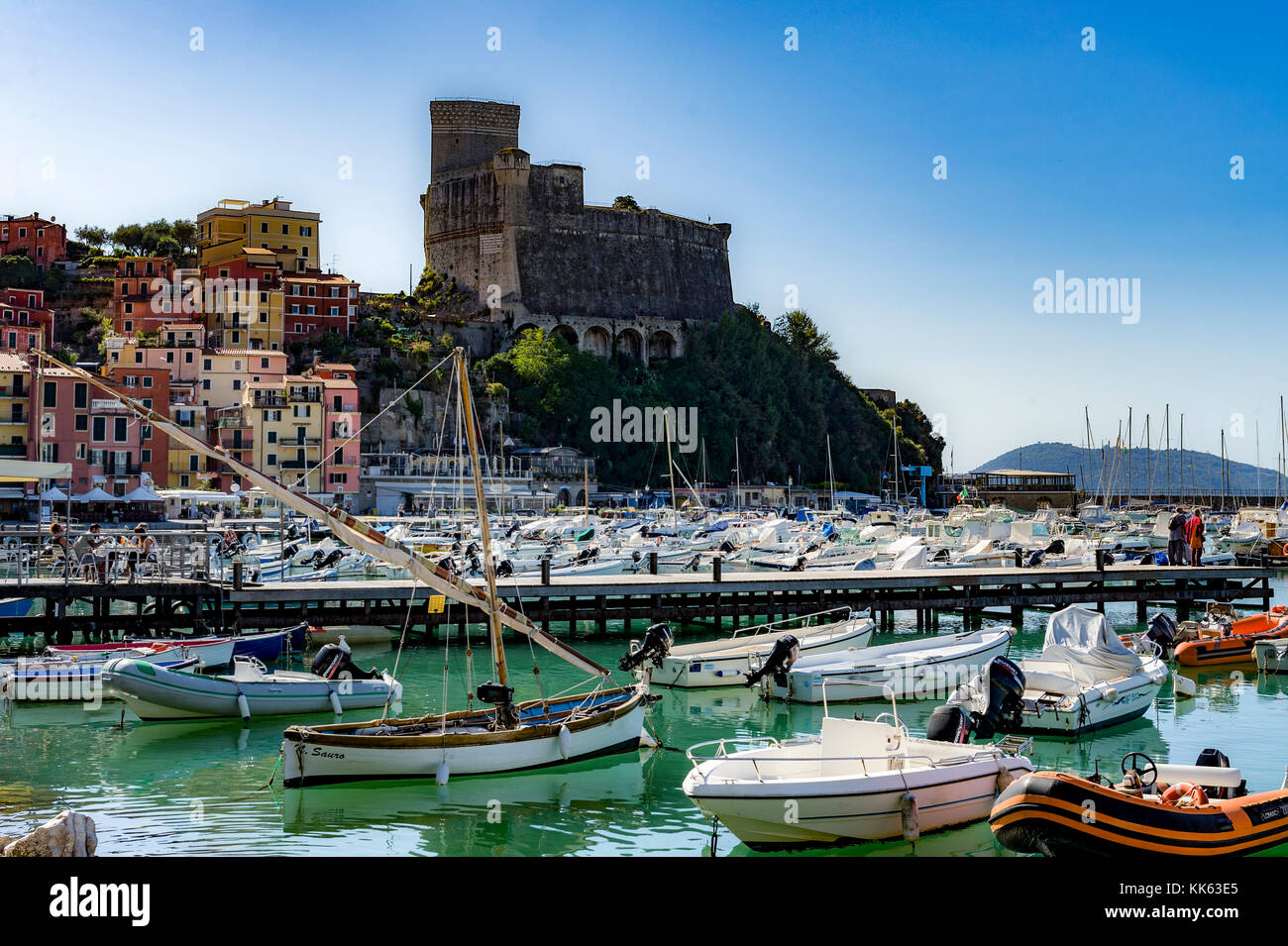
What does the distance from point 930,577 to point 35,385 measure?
4076cm

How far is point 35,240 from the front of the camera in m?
85.9

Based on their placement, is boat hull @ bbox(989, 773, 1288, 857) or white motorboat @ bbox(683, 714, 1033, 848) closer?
boat hull @ bbox(989, 773, 1288, 857)

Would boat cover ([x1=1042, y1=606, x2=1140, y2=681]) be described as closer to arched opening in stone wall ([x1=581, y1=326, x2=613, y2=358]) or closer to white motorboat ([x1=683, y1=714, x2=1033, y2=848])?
white motorboat ([x1=683, y1=714, x2=1033, y2=848])

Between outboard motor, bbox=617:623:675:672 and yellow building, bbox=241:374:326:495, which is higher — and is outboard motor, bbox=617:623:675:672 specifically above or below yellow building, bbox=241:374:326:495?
below

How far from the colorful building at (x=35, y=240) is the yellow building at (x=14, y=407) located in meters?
34.4

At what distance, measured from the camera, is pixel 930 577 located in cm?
3284

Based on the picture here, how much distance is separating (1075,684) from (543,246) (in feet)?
258

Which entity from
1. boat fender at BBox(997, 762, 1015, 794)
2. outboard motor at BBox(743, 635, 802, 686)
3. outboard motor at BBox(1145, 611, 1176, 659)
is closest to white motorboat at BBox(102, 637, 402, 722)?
outboard motor at BBox(743, 635, 802, 686)

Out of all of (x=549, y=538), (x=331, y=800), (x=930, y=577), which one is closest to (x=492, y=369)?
(x=549, y=538)

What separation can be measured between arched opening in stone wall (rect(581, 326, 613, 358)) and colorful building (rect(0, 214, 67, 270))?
37527 millimetres

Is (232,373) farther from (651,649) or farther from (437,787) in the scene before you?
(437,787)

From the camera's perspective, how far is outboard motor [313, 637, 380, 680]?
70.1 feet

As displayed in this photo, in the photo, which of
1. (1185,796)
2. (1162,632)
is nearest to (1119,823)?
(1185,796)
